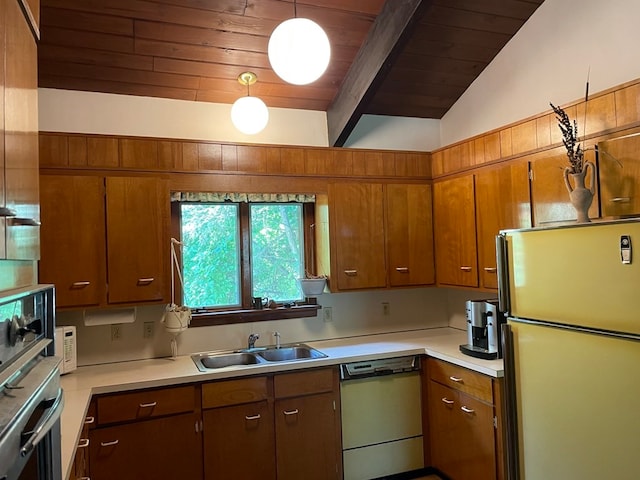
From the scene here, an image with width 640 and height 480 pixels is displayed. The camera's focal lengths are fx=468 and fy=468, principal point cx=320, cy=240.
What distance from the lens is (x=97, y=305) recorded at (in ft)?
8.81

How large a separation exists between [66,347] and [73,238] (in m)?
0.60

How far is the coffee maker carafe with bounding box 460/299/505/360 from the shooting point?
272cm

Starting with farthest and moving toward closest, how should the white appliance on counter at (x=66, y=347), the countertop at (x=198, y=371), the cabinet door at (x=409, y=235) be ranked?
the cabinet door at (x=409, y=235) → the white appliance on counter at (x=66, y=347) → the countertop at (x=198, y=371)

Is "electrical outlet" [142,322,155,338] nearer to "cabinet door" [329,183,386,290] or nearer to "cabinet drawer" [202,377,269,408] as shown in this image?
"cabinet drawer" [202,377,269,408]

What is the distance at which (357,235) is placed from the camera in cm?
333

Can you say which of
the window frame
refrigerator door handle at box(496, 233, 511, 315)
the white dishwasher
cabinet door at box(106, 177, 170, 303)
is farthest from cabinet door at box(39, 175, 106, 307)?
refrigerator door handle at box(496, 233, 511, 315)

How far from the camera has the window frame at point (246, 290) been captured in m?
3.19

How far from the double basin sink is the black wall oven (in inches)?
71.7

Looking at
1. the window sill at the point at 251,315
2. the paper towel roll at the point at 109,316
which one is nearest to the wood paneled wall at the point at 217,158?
the paper towel roll at the point at 109,316

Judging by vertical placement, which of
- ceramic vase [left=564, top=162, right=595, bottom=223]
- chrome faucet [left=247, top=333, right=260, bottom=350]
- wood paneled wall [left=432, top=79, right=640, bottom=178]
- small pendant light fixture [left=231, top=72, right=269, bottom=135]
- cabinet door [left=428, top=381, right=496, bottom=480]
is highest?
small pendant light fixture [left=231, top=72, right=269, bottom=135]

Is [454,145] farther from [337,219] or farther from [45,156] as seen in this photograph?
[45,156]

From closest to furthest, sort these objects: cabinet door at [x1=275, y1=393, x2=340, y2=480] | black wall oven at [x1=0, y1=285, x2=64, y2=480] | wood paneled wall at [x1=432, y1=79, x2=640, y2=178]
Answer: black wall oven at [x1=0, y1=285, x2=64, y2=480], wood paneled wall at [x1=432, y1=79, x2=640, y2=178], cabinet door at [x1=275, y1=393, x2=340, y2=480]

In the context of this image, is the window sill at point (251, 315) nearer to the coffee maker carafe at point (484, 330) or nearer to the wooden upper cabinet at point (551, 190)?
the coffee maker carafe at point (484, 330)

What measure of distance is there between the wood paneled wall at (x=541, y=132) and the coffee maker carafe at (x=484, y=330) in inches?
36.5
